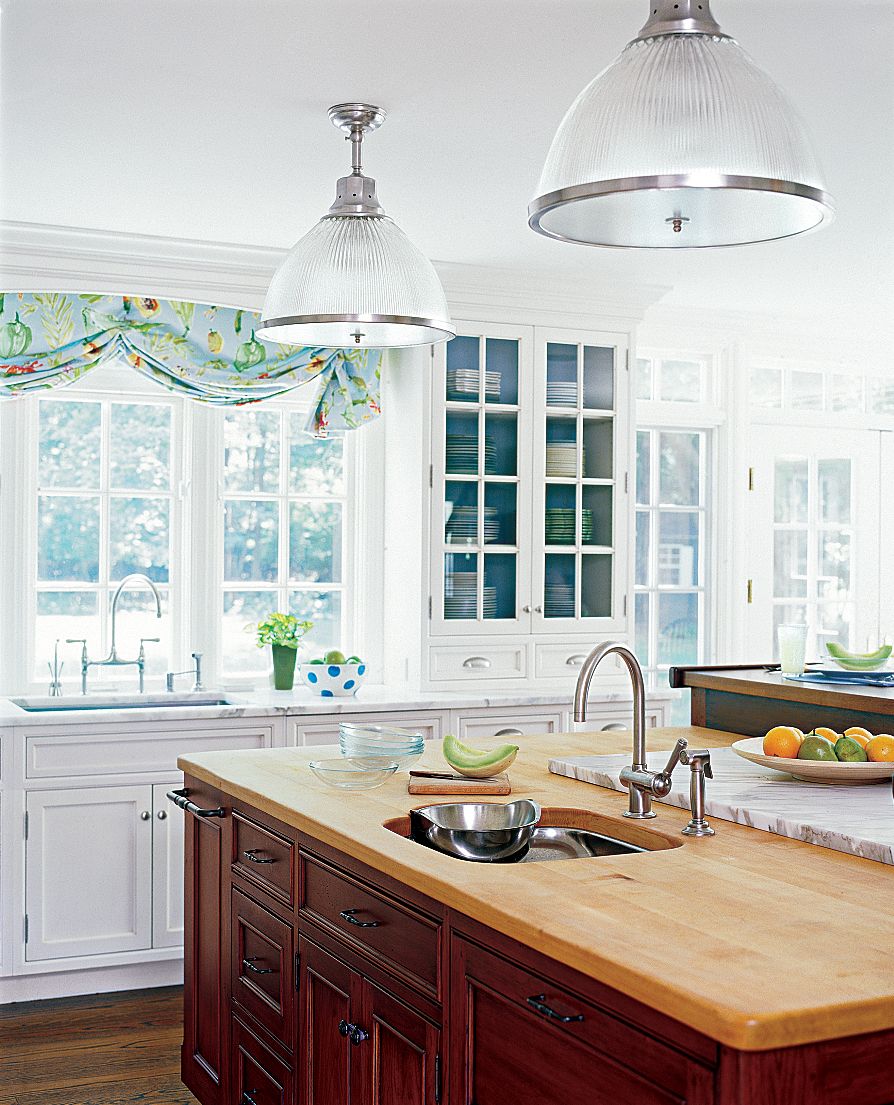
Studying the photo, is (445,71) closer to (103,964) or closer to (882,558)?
(103,964)

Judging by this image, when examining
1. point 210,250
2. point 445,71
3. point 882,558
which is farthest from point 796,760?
point 882,558

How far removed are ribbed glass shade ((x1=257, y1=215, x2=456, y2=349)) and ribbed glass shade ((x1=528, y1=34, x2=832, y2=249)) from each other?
94 centimetres

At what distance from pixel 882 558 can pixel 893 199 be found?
2649 mm

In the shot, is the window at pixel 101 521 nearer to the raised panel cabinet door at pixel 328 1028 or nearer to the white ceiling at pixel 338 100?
the white ceiling at pixel 338 100

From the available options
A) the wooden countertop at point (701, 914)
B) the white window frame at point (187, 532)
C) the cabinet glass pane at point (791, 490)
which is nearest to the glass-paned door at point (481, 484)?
the white window frame at point (187, 532)

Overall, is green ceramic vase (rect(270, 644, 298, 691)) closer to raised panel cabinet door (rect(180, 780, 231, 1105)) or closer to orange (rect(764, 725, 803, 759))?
raised panel cabinet door (rect(180, 780, 231, 1105))

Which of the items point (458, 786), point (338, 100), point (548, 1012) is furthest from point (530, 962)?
point (338, 100)

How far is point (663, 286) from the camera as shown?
5.02 metres

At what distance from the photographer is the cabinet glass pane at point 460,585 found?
476 centimetres

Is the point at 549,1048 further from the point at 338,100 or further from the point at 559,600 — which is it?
the point at 559,600

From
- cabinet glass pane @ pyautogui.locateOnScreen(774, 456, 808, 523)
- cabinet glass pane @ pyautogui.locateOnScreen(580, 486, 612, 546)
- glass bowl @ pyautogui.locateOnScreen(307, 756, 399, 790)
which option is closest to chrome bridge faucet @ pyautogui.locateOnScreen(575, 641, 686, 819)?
glass bowl @ pyautogui.locateOnScreen(307, 756, 399, 790)

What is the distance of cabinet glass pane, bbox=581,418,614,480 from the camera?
5031 mm

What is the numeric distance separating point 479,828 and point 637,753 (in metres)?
0.34

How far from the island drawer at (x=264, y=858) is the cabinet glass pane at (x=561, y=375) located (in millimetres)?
2606
